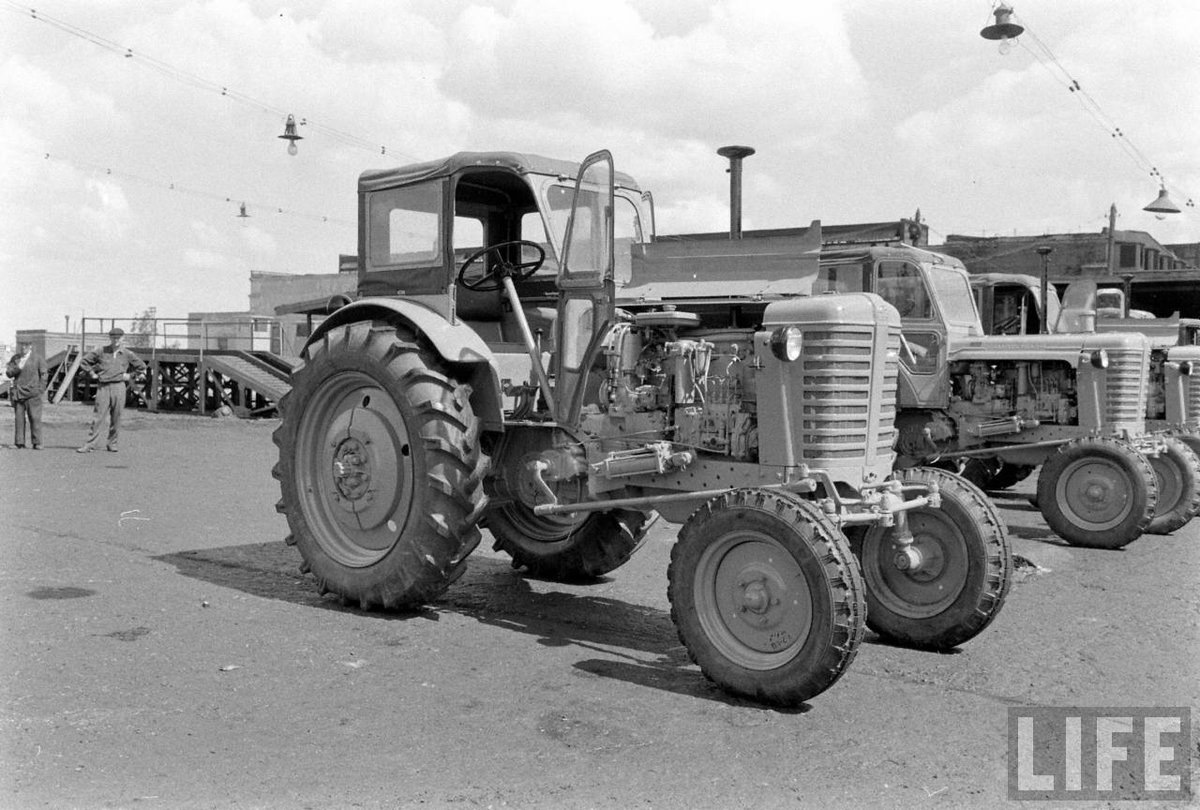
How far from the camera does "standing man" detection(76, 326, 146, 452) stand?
1468cm

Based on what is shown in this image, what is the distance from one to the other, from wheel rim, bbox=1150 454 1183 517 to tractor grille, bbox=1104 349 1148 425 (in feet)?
1.91

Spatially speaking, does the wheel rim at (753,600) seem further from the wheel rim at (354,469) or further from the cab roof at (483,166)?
the cab roof at (483,166)

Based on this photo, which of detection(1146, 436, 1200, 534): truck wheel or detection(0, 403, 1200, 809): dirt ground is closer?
detection(0, 403, 1200, 809): dirt ground

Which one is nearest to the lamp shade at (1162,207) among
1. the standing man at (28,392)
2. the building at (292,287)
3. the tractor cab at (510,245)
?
the tractor cab at (510,245)

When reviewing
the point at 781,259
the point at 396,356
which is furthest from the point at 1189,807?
the point at 396,356

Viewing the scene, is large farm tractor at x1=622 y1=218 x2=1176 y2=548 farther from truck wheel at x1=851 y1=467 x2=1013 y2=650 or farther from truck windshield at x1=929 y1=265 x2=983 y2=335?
truck wheel at x1=851 y1=467 x2=1013 y2=650

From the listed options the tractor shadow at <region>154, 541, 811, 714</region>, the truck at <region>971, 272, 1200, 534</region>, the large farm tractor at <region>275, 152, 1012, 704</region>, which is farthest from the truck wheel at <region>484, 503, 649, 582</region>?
the truck at <region>971, 272, 1200, 534</region>

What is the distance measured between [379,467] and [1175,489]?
27.3ft

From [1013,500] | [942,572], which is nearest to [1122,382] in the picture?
[1013,500]

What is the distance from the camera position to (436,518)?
591cm

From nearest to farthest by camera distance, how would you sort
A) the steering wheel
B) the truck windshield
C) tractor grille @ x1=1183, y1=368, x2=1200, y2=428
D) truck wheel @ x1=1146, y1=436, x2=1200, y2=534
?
the steering wheel
truck wheel @ x1=1146, y1=436, x2=1200, y2=534
the truck windshield
tractor grille @ x1=1183, y1=368, x2=1200, y2=428

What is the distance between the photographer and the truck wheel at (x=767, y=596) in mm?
4453

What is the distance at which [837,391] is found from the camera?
5.06 m

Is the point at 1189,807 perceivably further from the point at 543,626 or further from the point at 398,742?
the point at 543,626
